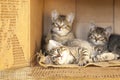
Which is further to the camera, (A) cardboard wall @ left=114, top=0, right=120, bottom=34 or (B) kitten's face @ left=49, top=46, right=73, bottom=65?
(A) cardboard wall @ left=114, top=0, right=120, bottom=34

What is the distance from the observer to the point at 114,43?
131 cm

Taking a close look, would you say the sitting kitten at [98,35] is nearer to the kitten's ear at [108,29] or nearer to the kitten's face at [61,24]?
the kitten's ear at [108,29]

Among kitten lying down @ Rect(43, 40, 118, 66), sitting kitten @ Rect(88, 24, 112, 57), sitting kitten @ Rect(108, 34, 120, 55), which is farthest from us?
sitting kitten @ Rect(88, 24, 112, 57)

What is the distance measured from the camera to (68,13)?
1.42m

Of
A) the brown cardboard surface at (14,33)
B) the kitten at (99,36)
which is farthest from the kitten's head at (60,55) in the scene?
the kitten at (99,36)

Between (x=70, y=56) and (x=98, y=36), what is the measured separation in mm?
335

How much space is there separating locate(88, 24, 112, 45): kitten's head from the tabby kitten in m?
0.11

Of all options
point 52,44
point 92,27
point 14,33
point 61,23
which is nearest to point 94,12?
point 92,27

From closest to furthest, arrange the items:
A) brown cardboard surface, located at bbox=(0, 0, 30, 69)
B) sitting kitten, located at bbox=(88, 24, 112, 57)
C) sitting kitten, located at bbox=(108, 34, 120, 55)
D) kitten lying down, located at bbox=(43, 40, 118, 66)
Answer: brown cardboard surface, located at bbox=(0, 0, 30, 69)
kitten lying down, located at bbox=(43, 40, 118, 66)
sitting kitten, located at bbox=(108, 34, 120, 55)
sitting kitten, located at bbox=(88, 24, 112, 57)

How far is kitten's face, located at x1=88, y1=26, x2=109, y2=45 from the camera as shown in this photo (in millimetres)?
1371

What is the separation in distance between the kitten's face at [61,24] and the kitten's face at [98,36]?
4.9 inches

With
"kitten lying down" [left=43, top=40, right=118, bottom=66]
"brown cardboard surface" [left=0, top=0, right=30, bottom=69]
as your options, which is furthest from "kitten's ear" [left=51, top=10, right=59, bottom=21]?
"brown cardboard surface" [left=0, top=0, right=30, bottom=69]

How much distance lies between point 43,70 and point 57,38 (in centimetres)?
48

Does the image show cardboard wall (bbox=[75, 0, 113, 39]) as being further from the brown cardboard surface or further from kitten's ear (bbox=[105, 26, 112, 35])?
the brown cardboard surface
